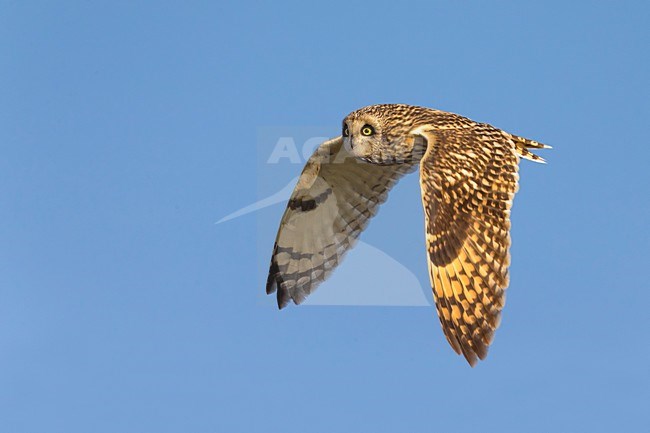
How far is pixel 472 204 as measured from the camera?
9281 mm

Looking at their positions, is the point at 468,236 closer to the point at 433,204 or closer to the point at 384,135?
the point at 433,204

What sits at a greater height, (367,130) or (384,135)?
(367,130)

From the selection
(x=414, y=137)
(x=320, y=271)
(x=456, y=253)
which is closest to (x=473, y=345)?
(x=456, y=253)

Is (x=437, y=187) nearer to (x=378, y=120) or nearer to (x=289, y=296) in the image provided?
(x=378, y=120)

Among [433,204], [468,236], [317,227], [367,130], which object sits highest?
[317,227]

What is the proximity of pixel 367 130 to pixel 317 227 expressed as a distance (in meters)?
2.07

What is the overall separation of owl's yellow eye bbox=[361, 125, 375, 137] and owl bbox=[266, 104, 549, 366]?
0.5 inches

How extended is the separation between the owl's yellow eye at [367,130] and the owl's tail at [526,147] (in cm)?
130

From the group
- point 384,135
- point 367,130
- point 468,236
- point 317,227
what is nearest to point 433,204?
point 468,236

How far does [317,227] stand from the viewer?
1234 cm

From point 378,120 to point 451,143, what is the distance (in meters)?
1.04

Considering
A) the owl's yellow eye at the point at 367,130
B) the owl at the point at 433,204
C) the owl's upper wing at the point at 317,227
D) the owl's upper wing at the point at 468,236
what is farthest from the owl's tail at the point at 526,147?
the owl's upper wing at the point at 317,227

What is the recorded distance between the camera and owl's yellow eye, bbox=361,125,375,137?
414 inches

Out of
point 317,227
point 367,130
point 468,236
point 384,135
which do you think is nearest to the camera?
point 468,236
